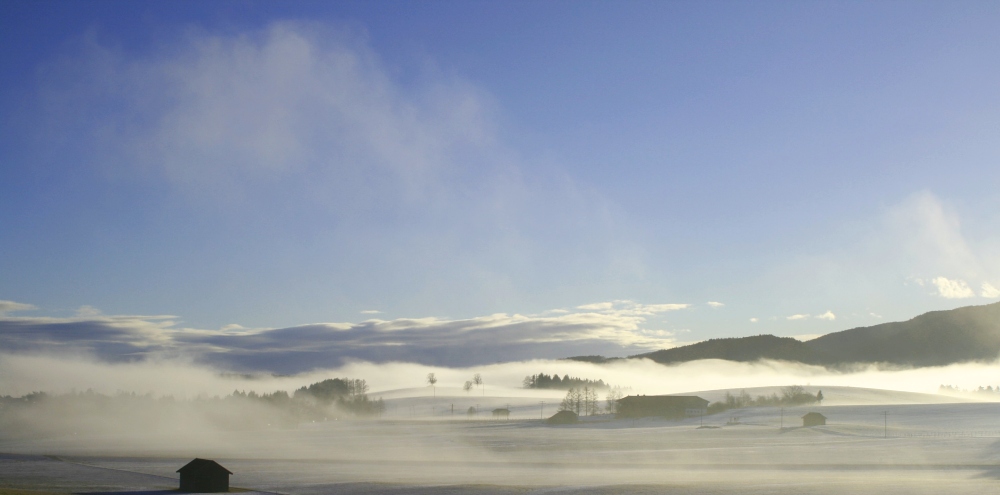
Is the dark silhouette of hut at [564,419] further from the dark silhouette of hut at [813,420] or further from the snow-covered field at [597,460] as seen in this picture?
the dark silhouette of hut at [813,420]

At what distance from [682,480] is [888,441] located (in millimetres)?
41187

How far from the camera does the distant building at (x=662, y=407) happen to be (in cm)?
14938

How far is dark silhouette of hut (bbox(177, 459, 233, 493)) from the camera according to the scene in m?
57.8

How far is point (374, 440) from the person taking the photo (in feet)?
406

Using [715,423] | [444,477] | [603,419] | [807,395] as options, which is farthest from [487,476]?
[807,395]

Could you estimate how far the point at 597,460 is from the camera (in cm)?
7762

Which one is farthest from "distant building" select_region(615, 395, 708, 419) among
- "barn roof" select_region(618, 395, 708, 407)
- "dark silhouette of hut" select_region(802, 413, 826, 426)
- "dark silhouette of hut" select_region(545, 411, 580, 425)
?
"dark silhouette of hut" select_region(802, 413, 826, 426)

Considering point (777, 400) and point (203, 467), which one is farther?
point (777, 400)

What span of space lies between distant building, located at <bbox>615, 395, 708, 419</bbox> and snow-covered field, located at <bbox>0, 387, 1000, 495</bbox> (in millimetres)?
12658

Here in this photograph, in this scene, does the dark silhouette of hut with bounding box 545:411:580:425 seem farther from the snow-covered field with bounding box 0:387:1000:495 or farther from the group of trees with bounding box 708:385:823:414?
the group of trees with bounding box 708:385:823:414

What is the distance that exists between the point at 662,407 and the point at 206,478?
348ft

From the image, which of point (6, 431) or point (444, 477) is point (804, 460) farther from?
point (6, 431)

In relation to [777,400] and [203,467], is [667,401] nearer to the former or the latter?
[777,400]

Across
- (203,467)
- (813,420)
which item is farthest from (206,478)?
(813,420)
